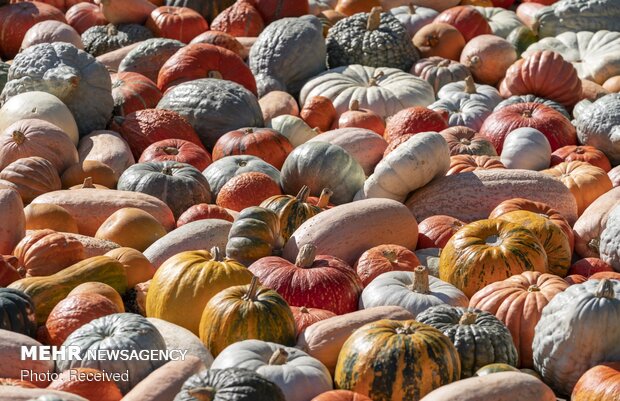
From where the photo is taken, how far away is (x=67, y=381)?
16.1ft

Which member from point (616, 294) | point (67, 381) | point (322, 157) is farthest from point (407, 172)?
point (67, 381)

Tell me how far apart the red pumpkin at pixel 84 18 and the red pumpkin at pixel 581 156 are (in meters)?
5.16

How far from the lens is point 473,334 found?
17.9 ft

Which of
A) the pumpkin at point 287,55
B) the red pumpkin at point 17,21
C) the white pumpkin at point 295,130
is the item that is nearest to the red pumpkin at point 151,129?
the white pumpkin at point 295,130

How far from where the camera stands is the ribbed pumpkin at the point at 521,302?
5.95 metres

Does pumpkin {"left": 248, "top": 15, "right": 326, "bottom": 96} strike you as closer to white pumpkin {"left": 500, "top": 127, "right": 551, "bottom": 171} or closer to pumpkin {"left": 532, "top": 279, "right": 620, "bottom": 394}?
white pumpkin {"left": 500, "top": 127, "right": 551, "bottom": 171}

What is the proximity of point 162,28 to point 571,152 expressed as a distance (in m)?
4.44

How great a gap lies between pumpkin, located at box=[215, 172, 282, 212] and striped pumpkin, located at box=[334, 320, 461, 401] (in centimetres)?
273

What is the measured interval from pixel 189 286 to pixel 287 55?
4803 mm

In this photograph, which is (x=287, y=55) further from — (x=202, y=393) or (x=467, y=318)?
(x=202, y=393)

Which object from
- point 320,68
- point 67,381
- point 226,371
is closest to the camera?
point 226,371

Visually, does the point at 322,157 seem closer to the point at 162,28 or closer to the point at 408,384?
the point at 408,384

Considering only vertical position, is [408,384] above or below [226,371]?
below

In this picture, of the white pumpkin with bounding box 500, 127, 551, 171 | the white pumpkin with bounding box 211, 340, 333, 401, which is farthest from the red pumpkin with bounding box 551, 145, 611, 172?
the white pumpkin with bounding box 211, 340, 333, 401
